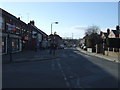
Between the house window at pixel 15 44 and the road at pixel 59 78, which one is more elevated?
the house window at pixel 15 44

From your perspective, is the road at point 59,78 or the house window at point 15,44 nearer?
the road at point 59,78

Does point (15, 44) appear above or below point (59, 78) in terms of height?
above

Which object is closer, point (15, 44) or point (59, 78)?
point (59, 78)

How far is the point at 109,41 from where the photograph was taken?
1449 inches

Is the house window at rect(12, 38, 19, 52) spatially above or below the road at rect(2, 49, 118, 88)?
above

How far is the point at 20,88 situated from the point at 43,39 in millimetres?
68850

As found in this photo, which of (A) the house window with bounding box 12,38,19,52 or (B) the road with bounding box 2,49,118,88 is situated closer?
(B) the road with bounding box 2,49,118,88

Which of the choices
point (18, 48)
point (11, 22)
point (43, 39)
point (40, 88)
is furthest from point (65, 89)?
point (43, 39)

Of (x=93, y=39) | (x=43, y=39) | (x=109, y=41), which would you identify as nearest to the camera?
(x=109, y=41)

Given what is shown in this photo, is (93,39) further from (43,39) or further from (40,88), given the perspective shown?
(40,88)

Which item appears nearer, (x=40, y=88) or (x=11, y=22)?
(x=40, y=88)

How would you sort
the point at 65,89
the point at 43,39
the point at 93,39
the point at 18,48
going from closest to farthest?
the point at 65,89, the point at 18,48, the point at 93,39, the point at 43,39

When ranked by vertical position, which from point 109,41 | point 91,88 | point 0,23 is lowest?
point 91,88

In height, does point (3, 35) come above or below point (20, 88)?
above
